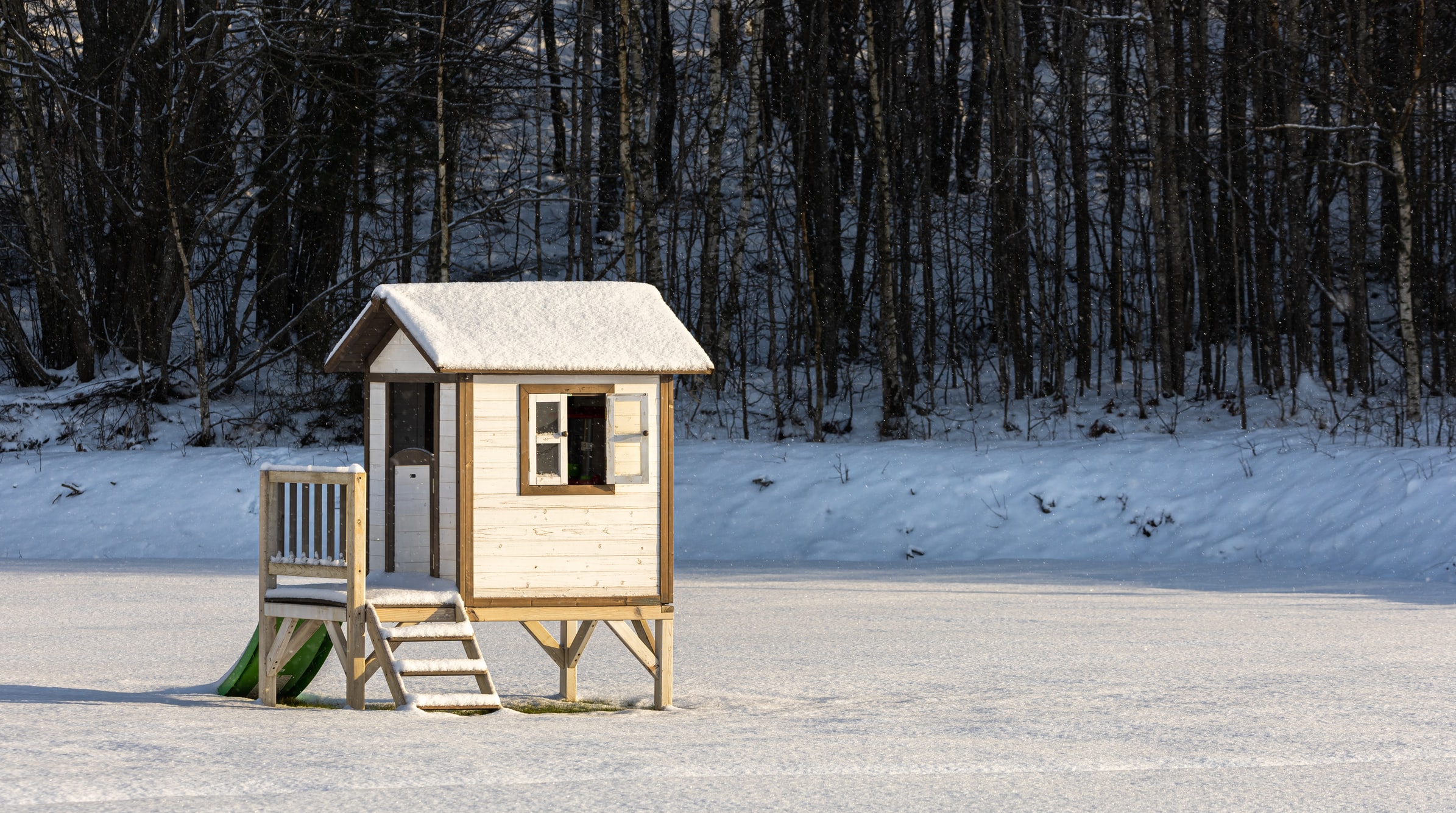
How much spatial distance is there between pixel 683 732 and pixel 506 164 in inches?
1157

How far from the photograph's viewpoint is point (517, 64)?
64.5 ft

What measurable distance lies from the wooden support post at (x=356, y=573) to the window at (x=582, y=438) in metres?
0.94

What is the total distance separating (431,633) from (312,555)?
0.93 meters

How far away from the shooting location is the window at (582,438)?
775 centimetres

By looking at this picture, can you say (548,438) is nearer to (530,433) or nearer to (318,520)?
(530,433)

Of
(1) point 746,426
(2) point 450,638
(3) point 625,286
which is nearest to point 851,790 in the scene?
(2) point 450,638

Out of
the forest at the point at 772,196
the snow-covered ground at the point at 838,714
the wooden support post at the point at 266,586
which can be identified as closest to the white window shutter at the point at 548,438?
the snow-covered ground at the point at 838,714

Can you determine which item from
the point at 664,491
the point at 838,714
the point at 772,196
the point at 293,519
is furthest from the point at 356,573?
the point at 772,196

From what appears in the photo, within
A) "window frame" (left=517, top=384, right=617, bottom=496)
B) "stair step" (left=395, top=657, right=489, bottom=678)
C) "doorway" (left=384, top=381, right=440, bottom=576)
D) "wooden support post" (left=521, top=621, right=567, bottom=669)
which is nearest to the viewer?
"stair step" (left=395, top=657, right=489, bottom=678)

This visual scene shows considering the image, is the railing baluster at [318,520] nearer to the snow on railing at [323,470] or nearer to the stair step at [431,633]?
the snow on railing at [323,470]

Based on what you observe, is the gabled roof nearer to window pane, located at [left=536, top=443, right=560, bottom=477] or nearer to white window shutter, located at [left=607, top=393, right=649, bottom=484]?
white window shutter, located at [left=607, top=393, right=649, bottom=484]

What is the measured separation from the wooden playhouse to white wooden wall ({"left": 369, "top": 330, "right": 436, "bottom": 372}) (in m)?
0.01

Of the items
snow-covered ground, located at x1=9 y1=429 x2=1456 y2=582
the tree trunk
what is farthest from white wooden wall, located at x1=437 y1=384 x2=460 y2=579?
the tree trunk

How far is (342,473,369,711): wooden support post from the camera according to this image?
23.8 feet
